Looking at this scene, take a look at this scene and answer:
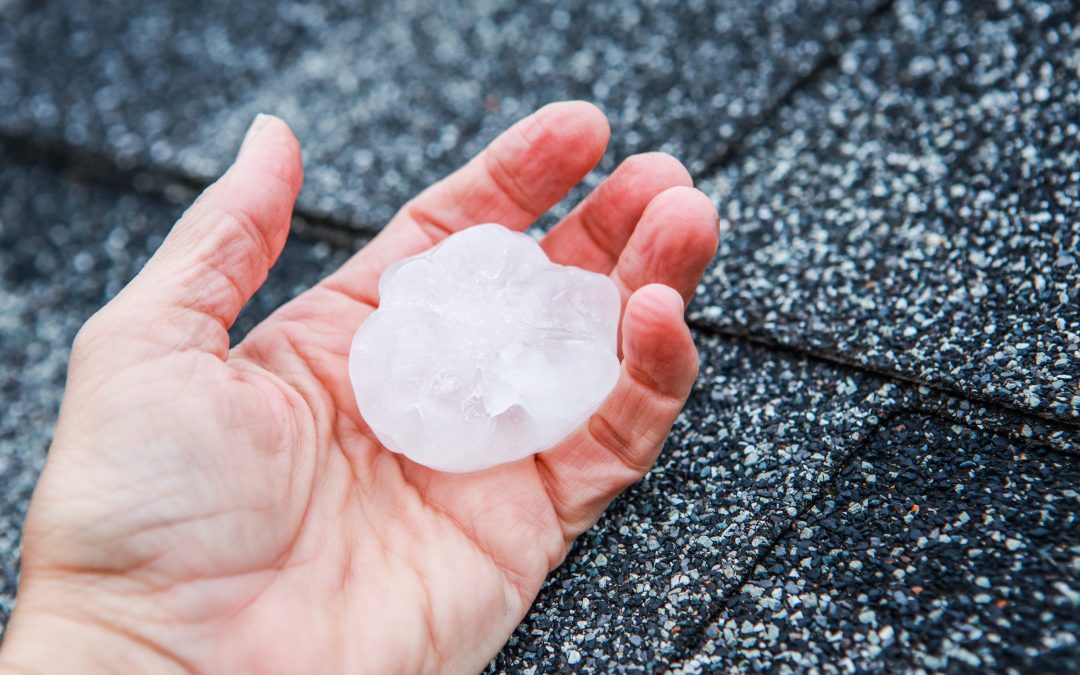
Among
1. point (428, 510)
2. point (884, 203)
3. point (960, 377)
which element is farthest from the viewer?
point (884, 203)

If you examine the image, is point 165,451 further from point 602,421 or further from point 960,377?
point 960,377

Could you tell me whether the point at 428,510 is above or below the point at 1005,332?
below

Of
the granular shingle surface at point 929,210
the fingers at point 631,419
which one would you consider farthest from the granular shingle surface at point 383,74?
the fingers at point 631,419

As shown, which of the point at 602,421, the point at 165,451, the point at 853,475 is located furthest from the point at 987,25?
the point at 165,451

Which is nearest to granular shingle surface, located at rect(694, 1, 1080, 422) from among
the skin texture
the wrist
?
the skin texture

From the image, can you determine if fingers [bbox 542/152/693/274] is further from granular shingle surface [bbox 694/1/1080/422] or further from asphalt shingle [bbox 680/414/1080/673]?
asphalt shingle [bbox 680/414/1080/673]

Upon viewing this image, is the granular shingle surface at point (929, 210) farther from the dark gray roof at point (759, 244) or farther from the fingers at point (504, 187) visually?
the fingers at point (504, 187)

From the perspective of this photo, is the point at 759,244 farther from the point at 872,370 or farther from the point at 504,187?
the point at 504,187
